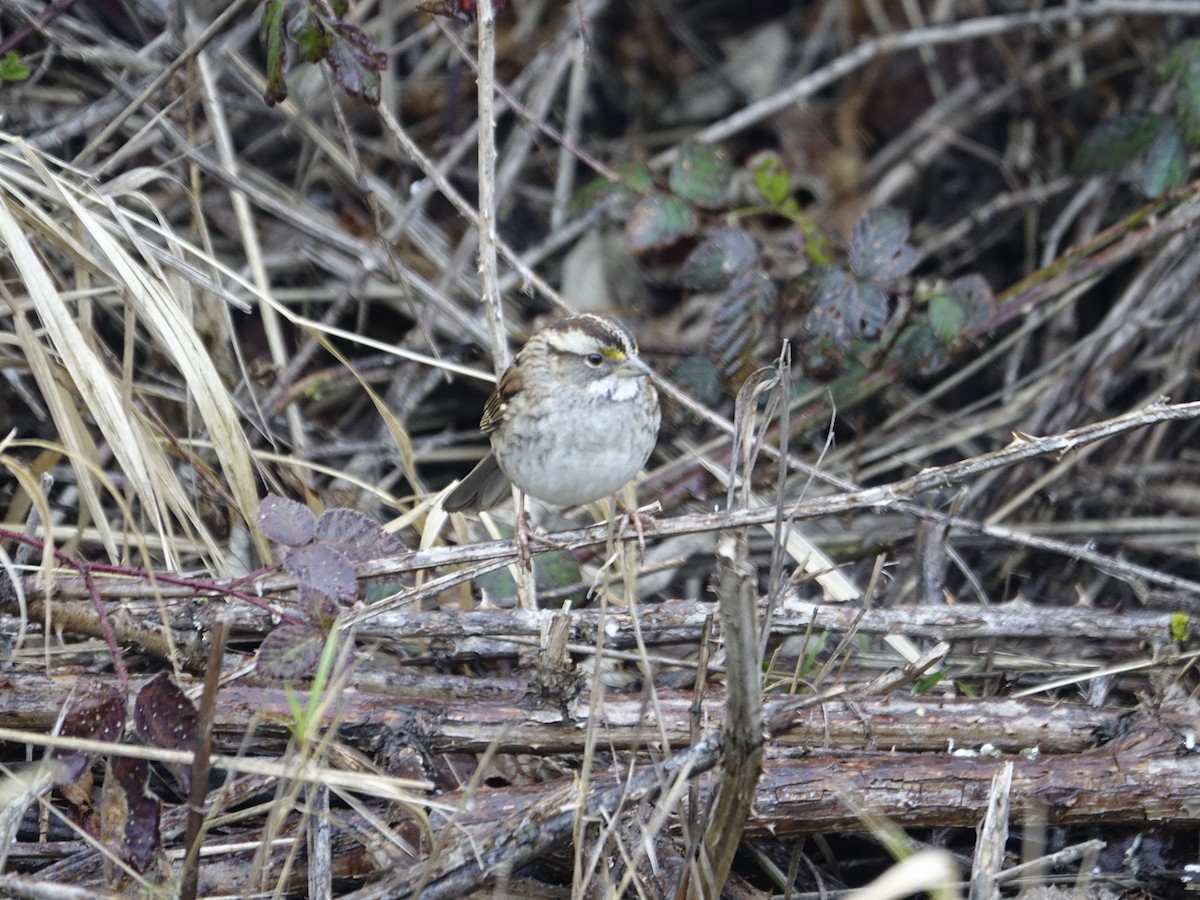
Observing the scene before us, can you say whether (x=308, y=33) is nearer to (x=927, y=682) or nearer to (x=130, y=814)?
(x=130, y=814)

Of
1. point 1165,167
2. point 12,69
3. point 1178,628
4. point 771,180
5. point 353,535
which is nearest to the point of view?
point 353,535

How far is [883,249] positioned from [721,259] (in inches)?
22.1

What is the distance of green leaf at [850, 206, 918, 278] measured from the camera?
4.43 meters

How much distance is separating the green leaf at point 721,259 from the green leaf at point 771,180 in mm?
308

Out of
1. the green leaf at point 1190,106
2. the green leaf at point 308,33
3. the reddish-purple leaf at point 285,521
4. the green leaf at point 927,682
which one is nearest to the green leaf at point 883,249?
the green leaf at point 1190,106

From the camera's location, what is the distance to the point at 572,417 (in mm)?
3840

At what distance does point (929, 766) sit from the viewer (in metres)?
3.23

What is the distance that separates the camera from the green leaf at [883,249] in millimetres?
4430

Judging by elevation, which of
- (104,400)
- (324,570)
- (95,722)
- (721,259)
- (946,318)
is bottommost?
(95,722)

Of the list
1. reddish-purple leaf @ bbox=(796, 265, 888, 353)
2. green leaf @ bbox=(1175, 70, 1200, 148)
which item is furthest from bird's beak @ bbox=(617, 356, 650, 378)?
green leaf @ bbox=(1175, 70, 1200, 148)

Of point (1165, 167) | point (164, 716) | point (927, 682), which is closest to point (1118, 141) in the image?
point (1165, 167)

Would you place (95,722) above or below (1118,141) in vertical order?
below

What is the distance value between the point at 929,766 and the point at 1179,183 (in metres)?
2.87

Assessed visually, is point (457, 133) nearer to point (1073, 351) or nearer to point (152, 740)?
point (1073, 351)
